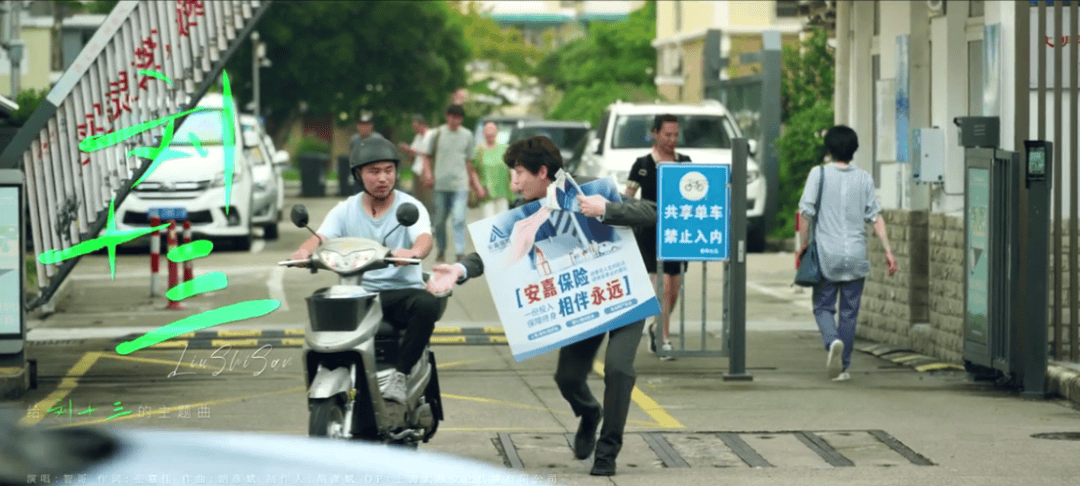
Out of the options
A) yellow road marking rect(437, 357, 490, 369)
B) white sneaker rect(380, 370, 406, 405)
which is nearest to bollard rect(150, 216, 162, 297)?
yellow road marking rect(437, 357, 490, 369)

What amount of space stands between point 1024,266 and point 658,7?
4076 cm

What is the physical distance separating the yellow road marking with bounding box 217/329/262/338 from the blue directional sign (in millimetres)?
3686

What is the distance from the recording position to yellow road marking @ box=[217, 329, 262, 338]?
12656 mm

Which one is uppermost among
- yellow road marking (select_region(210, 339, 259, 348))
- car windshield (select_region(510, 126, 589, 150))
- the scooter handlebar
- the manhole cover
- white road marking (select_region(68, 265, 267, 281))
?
car windshield (select_region(510, 126, 589, 150))

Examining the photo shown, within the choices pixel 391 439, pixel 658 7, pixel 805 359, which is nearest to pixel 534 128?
pixel 658 7

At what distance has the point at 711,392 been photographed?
10.0 meters

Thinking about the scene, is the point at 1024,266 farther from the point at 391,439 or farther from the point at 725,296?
the point at 391,439

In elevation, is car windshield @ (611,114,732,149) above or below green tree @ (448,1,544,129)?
below

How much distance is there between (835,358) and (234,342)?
4.47 metres

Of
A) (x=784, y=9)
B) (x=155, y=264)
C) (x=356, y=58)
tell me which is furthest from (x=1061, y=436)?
(x=356, y=58)

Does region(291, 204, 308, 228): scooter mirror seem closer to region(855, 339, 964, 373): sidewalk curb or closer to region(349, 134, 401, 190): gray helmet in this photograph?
region(349, 134, 401, 190): gray helmet

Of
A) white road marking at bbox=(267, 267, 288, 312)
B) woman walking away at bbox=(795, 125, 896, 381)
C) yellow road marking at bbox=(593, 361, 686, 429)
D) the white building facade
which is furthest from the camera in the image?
white road marking at bbox=(267, 267, 288, 312)

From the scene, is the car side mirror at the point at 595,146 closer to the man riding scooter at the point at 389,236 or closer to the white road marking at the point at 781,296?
the white road marking at the point at 781,296

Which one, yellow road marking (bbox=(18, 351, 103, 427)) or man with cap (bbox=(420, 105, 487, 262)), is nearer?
yellow road marking (bbox=(18, 351, 103, 427))
